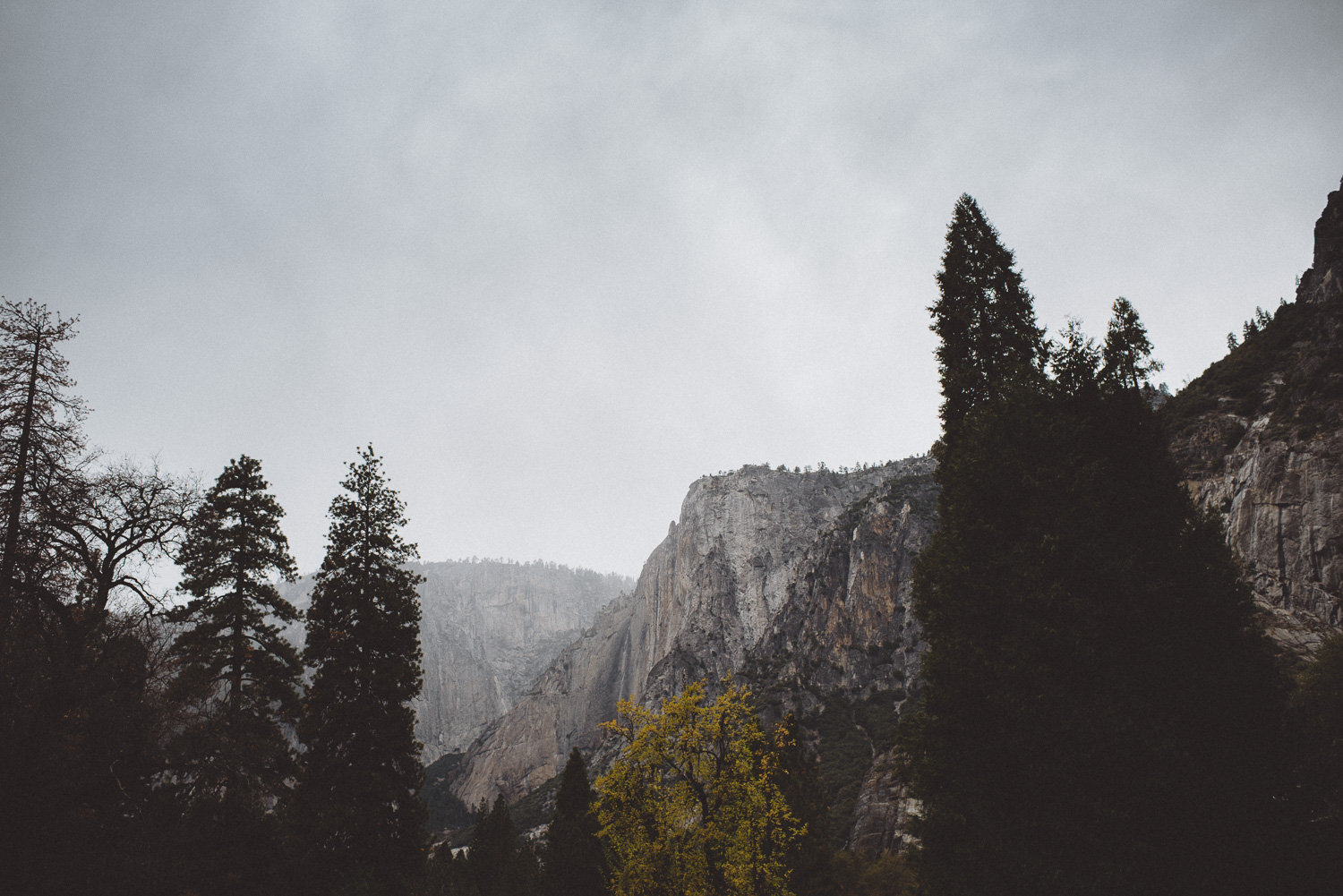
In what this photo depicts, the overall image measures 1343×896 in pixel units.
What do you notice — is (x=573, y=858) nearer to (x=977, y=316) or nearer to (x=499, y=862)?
(x=499, y=862)

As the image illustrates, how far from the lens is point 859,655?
95.6m

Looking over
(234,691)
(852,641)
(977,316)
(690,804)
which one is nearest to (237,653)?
(234,691)

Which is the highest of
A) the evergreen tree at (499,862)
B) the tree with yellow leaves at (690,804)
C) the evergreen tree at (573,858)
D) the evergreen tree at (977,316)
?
the evergreen tree at (977,316)

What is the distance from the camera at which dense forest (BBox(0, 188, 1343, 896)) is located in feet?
32.0

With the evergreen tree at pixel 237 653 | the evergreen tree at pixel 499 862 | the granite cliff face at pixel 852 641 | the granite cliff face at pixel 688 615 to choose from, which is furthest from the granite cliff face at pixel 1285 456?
the granite cliff face at pixel 688 615

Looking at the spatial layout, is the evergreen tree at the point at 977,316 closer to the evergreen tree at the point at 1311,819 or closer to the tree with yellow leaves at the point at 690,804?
the evergreen tree at the point at 1311,819

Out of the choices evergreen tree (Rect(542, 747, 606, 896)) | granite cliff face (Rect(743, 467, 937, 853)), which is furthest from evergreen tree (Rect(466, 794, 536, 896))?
granite cliff face (Rect(743, 467, 937, 853))

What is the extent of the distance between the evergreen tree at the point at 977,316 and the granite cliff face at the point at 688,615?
10217 centimetres

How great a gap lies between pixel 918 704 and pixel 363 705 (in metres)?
14.4

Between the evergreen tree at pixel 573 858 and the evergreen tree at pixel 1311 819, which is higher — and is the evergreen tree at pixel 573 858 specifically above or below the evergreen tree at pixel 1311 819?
below

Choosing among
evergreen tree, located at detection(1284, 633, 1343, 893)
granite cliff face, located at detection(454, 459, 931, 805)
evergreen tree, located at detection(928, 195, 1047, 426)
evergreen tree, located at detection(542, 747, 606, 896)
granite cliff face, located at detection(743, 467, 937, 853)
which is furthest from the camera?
granite cliff face, located at detection(454, 459, 931, 805)

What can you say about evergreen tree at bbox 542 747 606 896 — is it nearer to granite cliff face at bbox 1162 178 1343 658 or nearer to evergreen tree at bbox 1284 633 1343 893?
evergreen tree at bbox 1284 633 1343 893

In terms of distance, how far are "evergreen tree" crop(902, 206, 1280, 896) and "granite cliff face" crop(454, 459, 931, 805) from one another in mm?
104279

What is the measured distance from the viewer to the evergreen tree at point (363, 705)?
1494 cm
